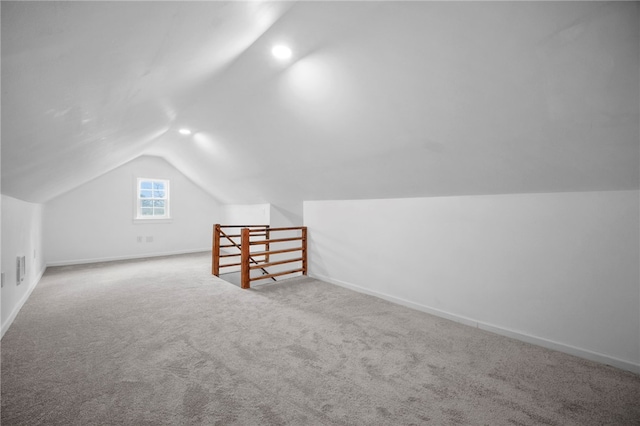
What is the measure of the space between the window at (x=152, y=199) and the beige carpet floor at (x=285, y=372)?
13.1ft

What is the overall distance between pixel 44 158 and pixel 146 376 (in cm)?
181

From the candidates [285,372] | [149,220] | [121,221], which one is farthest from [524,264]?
[121,221]

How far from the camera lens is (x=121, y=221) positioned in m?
6.42

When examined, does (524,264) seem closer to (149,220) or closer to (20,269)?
(20,269)

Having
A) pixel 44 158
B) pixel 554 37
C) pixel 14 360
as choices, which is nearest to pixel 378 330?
pixel 554 37

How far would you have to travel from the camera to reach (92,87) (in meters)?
1.32

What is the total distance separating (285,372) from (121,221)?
6495 millimetres

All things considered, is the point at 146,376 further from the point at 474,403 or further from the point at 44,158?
the point at 474,403

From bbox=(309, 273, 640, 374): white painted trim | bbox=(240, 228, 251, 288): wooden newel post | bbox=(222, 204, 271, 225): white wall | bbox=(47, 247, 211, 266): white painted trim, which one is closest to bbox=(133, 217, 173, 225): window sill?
bbox=(47, 247, 211, 266): white painted trim

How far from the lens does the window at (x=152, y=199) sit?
678 cm

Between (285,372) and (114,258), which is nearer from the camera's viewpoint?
(285,372)

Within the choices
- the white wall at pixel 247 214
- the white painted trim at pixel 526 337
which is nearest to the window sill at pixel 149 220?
the white wall at pixel 247 214

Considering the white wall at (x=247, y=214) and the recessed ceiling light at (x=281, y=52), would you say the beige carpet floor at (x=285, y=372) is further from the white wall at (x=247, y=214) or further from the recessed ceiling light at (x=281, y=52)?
the white wall at (x=247, y=214)

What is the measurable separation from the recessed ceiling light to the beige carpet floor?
255 cm
